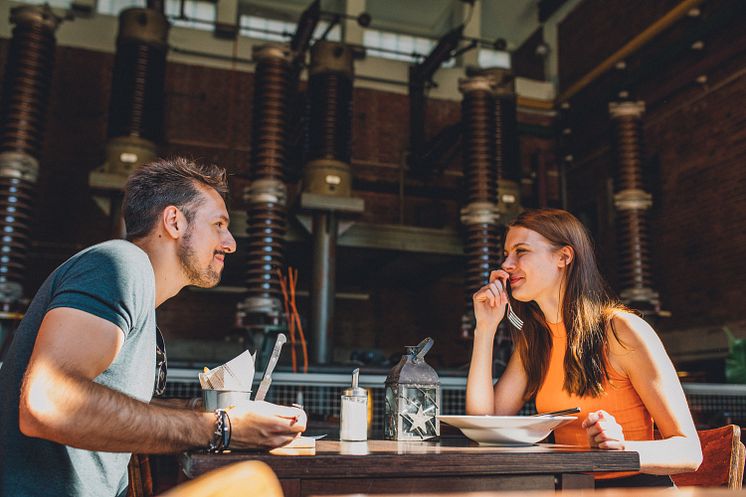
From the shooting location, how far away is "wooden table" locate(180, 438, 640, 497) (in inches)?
43.8

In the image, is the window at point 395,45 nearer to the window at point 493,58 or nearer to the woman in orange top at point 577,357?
the window at point 493,58

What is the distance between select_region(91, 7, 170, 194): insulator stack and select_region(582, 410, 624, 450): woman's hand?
437cm

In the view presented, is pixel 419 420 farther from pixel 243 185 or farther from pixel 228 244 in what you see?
pixel 243 185

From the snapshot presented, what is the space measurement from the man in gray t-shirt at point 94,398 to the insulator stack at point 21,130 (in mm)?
3636

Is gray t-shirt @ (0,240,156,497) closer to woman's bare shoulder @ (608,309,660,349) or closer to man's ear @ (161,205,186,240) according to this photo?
man's ear @ (161,205,186,240)

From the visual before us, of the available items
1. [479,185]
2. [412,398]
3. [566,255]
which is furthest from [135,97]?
[412,398]

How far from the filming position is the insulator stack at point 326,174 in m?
5.30

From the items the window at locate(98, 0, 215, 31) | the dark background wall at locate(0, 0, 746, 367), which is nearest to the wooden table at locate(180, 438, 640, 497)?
the dark background wall at locate(0, 0, 746, 367)

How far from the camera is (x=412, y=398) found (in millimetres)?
1621

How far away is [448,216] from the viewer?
894 cm

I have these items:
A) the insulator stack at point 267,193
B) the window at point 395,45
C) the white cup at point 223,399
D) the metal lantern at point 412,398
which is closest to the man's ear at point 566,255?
the metal lantern at point 412,398

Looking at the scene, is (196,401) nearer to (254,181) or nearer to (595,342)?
(595,342)

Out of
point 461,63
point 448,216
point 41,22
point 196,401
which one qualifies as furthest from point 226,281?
point 196,401

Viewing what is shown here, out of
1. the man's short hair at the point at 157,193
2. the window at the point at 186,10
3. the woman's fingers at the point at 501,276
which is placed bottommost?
the woman's fingers at the point at 501,276
